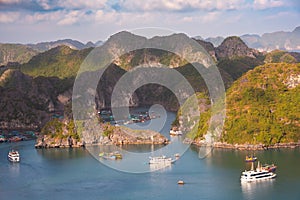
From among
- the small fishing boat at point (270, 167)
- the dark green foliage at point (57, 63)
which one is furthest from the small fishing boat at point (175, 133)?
the dark green foliage at point (57, 63)

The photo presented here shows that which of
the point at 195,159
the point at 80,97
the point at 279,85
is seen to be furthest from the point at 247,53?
the point at 195,159

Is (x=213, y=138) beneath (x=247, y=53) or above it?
beneath

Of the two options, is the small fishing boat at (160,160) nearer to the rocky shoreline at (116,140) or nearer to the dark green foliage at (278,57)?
the rocky shoreline at (116,140)

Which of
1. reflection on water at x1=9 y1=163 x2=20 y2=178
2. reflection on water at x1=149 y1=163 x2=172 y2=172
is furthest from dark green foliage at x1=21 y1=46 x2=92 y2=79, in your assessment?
reflection on water at x1=149 y1=163 x2=172 y2=172

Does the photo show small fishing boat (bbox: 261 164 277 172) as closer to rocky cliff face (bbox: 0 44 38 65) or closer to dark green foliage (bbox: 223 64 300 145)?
dark green foliage (bbox: 223 64 300 145)

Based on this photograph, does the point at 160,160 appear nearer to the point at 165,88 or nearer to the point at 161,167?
the point at 161,167

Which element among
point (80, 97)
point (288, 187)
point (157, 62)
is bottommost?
point (288, 187)

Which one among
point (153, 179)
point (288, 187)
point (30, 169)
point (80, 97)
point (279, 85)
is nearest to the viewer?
point (288, 187)

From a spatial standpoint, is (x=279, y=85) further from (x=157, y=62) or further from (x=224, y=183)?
(x=157, y=62)
